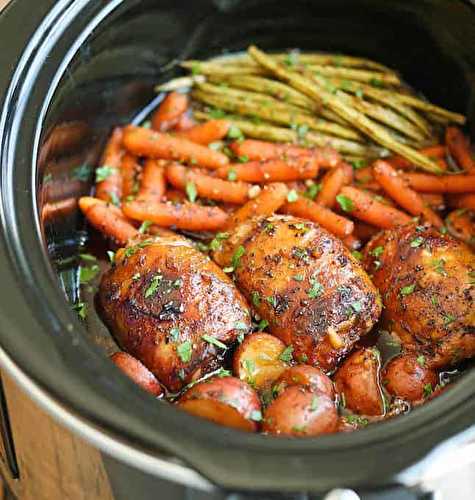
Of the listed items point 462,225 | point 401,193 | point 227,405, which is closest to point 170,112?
point 401,193

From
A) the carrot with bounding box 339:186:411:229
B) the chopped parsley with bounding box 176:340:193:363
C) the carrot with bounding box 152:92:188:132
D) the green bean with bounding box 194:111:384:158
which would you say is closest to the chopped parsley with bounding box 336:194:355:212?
the carrot with bounding box 339:186:411:229

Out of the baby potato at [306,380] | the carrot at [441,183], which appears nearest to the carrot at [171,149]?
the carrot at [441,183]

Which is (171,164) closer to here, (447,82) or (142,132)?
(142,132)

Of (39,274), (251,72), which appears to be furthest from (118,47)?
(39,274)

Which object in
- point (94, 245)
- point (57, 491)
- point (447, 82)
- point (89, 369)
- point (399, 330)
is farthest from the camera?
point (447, 82)

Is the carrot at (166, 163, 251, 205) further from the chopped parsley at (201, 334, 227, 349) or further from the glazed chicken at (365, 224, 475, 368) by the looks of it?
the chopped parsley at (201, 334, 227, 349)

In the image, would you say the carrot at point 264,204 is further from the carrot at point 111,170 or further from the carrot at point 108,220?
the carrot at point 111,170
